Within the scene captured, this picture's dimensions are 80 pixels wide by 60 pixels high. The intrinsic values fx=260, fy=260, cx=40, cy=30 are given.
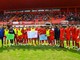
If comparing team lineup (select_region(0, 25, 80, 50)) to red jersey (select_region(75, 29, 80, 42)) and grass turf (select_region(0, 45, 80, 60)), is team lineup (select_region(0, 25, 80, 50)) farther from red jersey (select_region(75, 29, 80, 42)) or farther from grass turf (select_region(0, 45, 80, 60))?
grass turf (select_region(0, 45, 80, 60))

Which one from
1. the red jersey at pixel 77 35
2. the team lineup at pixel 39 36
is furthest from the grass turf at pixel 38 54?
the team lineup at pixel 39 36

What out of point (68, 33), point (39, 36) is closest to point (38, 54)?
point (68, 33)

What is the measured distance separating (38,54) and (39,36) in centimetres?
467

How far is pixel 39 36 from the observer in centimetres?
2144

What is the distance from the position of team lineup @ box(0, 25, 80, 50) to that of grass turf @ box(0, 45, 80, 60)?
170 cm

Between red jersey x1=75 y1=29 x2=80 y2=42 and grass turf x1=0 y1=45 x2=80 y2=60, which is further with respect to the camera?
red jersey x1=75 y1=29 x2=80 y2=42

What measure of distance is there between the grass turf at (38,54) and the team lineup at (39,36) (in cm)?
170

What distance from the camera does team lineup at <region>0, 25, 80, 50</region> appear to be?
19781mm

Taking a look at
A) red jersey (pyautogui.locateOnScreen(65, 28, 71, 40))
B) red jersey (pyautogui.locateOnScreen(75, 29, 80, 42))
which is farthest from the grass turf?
red jersey (pyautogui.locateOnScreen(65, 28, 71, 40))

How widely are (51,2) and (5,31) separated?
2591 cm

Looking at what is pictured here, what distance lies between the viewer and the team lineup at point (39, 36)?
1978 centimetres

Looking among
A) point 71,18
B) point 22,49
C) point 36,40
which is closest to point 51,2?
point 71,18

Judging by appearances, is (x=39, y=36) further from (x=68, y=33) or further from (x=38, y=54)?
(x=38, y=54)

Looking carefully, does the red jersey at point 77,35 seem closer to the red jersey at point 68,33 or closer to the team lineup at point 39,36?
the team lineup at point 39,36
